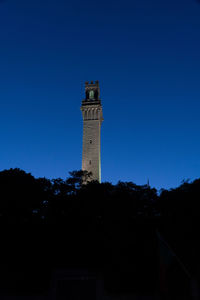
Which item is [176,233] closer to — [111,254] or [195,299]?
[111,254]

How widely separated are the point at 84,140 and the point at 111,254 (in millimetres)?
32332

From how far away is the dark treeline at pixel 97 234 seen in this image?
19172 mm

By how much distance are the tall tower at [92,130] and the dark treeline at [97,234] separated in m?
20.6

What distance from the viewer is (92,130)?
5106 centimetres

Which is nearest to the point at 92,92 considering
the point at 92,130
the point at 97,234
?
the point at 92,130

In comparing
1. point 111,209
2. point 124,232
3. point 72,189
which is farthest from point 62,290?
point 72,189

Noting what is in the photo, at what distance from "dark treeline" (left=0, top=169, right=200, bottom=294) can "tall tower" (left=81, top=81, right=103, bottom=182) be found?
20595 millimetres

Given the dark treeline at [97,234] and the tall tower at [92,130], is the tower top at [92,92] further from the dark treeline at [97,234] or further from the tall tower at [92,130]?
the dark treeline at [97,234]

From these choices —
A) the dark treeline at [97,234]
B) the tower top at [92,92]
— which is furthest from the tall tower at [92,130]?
the dark treeline at [97,234]

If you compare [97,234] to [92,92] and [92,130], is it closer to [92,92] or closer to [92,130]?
[92,130]

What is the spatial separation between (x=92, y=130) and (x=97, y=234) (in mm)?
31898

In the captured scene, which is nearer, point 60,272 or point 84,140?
point 60,272

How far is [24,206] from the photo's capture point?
2562cm

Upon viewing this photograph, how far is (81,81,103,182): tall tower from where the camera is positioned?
48.3m
